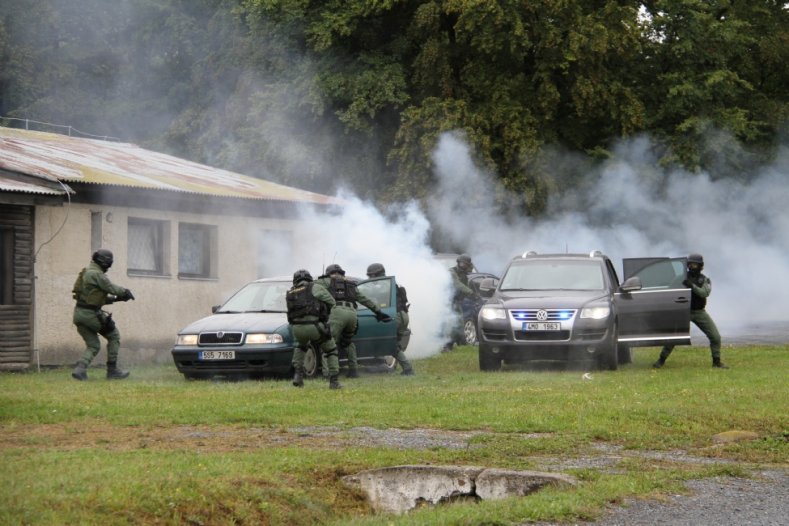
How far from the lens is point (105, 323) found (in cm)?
1944

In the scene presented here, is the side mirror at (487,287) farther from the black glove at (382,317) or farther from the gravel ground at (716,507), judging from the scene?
the gravel ground at (716,507)

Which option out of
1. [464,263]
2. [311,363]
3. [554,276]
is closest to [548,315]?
[554,276]

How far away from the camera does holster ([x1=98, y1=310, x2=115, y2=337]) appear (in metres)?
19.4

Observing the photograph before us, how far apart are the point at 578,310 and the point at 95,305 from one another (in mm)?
6995

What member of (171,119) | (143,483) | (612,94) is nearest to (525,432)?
(143,483)

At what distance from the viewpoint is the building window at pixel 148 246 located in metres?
24.5

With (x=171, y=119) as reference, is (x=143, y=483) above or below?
below

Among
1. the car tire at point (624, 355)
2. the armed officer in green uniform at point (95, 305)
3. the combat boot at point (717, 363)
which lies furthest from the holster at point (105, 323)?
the combat boot at point (717, 363)

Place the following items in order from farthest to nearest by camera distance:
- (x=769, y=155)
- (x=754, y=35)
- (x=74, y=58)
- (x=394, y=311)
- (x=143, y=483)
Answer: (x=74, y=58) < (x=754, y=35) < (x=769, y=155) < (x=394, y=311) < (x=143, y=483)

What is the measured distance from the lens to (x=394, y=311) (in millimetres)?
20188

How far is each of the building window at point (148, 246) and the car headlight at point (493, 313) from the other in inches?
292

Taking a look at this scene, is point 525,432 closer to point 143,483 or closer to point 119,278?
point 143,483

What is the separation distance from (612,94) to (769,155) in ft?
16.9

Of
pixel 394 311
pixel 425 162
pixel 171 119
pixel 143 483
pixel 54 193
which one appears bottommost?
pixel 143 483
